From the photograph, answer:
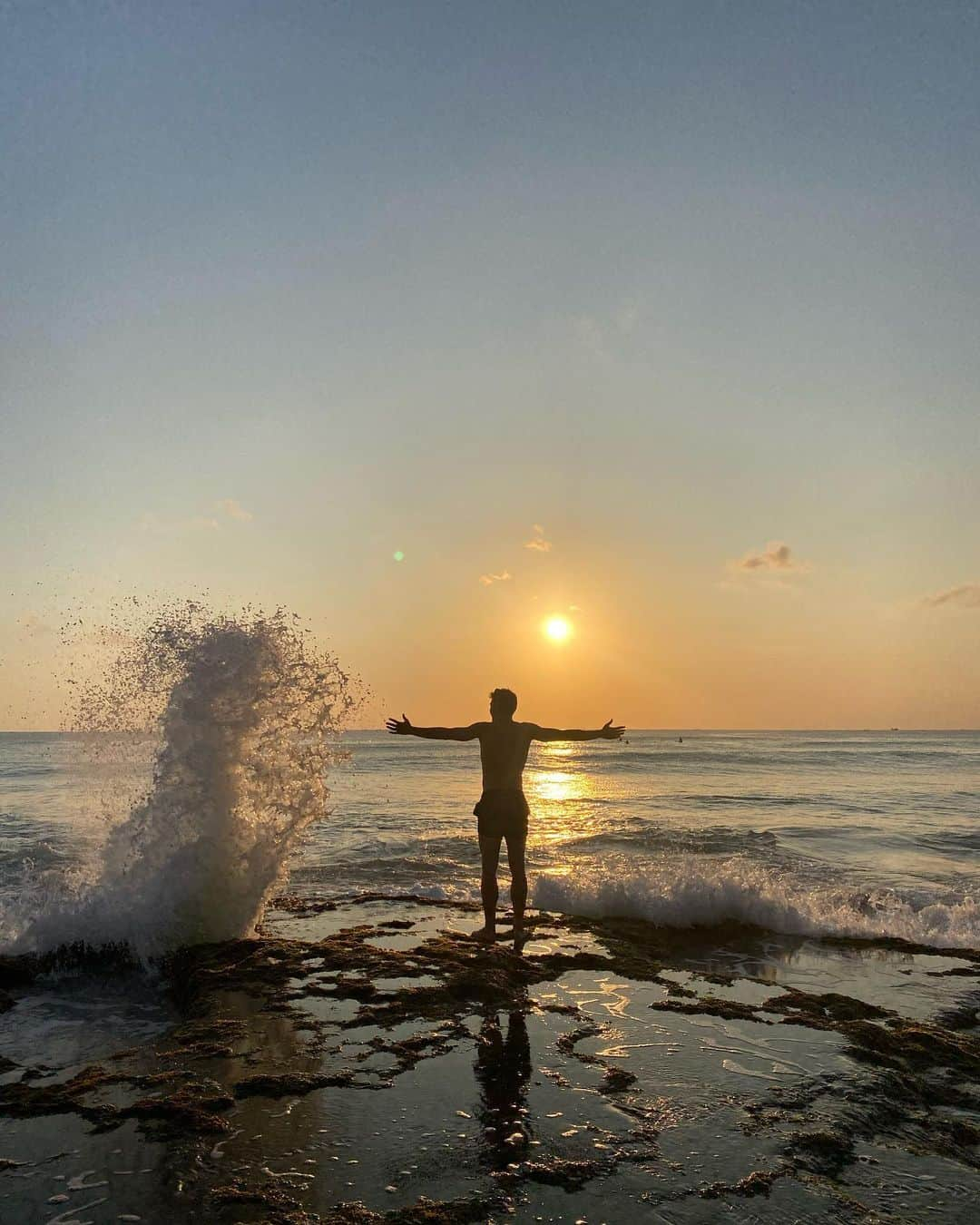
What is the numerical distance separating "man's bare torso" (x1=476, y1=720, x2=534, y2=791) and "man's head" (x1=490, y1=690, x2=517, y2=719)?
91 mm

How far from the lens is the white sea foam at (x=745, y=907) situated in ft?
31.6

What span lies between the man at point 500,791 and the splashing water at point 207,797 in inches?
61.5

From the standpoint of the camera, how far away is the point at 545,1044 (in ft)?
17.4

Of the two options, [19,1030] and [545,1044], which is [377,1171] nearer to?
[545,1044]

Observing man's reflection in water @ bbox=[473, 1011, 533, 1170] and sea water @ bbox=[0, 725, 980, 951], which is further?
sea water @ bbox=[0, 725, 980, 951]

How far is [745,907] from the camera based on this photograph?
988cm

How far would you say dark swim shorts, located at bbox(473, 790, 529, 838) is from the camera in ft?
28.3

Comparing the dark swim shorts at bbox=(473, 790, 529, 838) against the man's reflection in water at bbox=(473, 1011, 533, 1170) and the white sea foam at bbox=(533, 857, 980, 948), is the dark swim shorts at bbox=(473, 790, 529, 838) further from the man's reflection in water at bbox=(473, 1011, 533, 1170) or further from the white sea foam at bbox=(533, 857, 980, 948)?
the man's reflection in water at bbox=(473, 1011, 533, 1170)

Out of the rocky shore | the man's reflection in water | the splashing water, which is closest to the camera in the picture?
the rocky shore

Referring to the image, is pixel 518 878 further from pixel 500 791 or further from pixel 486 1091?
pixel 486 1091

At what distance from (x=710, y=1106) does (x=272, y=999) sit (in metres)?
3.44

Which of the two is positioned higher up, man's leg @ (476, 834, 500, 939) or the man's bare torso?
the man's bare torso

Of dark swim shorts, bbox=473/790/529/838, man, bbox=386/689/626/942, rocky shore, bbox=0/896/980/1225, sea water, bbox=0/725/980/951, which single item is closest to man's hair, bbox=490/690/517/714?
man, bbox=386/689/626/942

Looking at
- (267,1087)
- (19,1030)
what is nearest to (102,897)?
(19,1030)
